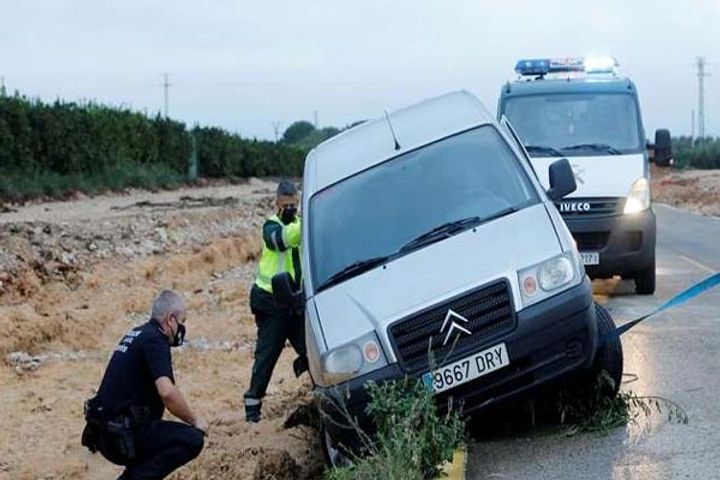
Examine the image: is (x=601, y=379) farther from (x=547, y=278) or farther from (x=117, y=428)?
(x=117, y=428)

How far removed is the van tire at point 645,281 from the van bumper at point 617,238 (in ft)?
1.14

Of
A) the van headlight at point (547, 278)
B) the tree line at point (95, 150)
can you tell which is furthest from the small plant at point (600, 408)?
the tree line at point (95, 150)

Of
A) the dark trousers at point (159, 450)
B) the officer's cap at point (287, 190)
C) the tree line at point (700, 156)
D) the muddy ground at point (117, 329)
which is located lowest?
the tree line at point (700, 156)

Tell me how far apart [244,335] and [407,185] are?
8.28 meters

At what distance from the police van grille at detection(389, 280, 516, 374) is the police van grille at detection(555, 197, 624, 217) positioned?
7.03 meters

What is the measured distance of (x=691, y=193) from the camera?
53.6 metres

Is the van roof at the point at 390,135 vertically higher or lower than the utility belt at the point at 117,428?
higher

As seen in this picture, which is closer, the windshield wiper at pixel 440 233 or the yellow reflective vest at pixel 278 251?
the windshield wiper at pixel 440 233

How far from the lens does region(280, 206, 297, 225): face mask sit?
32.2 ft

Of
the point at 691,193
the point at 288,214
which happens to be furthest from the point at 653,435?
the point at 691,193

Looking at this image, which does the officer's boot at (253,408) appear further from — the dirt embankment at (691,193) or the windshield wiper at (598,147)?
the dirt embankment at (691,193)

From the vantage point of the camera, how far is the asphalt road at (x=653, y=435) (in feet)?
21.7

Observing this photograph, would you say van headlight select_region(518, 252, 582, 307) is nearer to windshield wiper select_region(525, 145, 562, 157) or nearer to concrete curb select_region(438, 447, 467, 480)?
concrete curb select_region(438, 447, 467, 480)

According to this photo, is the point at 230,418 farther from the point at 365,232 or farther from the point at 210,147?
the point at 210,147
